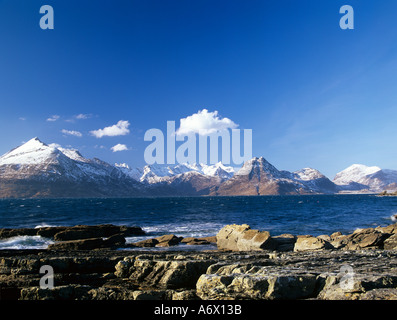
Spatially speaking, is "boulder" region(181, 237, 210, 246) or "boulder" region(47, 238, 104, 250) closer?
"boulder" region(47, 238, 104, 250)

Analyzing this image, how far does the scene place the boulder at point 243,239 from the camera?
31.0m

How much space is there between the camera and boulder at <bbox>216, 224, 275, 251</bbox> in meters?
31.0

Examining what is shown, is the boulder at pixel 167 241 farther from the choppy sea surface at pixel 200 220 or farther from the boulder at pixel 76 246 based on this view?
the boulder at pixel 76 246

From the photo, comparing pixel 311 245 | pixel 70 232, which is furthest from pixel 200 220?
pixel 311 245

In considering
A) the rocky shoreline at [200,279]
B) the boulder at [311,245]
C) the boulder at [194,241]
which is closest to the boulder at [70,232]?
the boulder at [194,241]

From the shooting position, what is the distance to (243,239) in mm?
33312

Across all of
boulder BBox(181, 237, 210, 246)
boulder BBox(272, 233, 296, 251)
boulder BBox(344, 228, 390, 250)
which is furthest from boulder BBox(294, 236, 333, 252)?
boulder BBox(181, 237, 210, 246)

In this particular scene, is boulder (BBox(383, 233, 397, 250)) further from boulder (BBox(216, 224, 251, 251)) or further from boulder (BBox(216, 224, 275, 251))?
boulder (BBox(216, 224, 251, 251))

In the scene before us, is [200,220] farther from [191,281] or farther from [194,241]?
[191,281]
